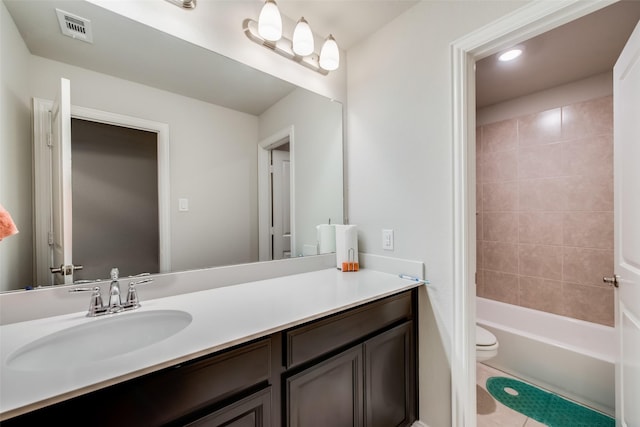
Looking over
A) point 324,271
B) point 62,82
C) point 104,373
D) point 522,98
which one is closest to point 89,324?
point 104,373

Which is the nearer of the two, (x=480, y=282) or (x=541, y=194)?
(x=541, y=194)

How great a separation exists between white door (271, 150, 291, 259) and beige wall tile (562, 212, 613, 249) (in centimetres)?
239

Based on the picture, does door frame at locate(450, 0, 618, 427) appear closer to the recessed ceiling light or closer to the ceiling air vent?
the recessed ceiling light

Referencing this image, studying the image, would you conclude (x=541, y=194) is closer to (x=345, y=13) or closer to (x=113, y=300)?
(x=345, y=13)

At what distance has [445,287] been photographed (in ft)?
4.46

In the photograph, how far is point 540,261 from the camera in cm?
244

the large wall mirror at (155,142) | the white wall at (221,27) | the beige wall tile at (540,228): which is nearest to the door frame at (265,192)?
the large wall mirror at (155,142)

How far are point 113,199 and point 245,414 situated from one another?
947 millimetres

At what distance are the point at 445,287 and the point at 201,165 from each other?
1.37 meters

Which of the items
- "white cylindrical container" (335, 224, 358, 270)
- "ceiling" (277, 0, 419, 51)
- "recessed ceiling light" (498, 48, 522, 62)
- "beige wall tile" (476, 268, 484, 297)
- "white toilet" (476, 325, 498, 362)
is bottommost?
"white toilet" (476, 325, 498, 362)

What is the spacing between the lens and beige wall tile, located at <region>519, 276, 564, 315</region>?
234cm

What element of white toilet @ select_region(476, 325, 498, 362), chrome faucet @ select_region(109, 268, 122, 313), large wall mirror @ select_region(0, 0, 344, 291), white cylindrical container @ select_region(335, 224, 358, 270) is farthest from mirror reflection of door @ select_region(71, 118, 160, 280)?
white toilet @ select_region(476, 325, 498, 362)

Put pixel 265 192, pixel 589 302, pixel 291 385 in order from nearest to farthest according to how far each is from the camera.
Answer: pixel 291 385
pixel 265 192
pixel 589 302

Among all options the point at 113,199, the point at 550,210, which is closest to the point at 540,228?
the point at 550,210
